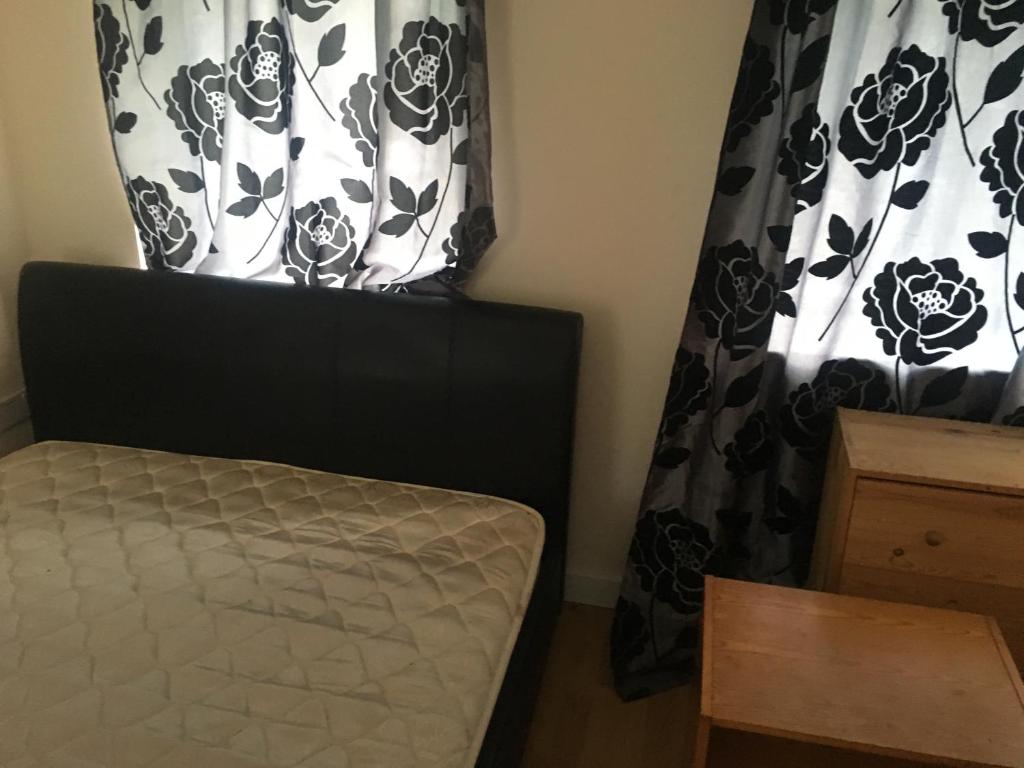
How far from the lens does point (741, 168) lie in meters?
1.69

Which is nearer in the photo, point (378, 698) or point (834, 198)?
point (378, 698)

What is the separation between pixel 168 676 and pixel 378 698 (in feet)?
1.15

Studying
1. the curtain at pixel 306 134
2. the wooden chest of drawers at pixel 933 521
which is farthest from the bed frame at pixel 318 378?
the wooden chest of drawers at pixel 933 521

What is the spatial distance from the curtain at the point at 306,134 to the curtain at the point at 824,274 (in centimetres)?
59

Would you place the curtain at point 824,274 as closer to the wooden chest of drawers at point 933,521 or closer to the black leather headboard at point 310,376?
the wooden chest of drawers at point 933,521

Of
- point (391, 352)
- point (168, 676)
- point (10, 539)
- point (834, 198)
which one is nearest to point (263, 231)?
point (391, 352)

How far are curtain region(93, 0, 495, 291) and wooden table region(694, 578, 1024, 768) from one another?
1.01 m

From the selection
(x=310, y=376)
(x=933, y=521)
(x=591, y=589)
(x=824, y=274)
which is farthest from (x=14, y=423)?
(x=933, y=521)

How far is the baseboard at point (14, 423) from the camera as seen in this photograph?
7.38ft

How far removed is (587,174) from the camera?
1906 mm

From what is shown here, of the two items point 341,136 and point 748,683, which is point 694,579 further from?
point 341,136

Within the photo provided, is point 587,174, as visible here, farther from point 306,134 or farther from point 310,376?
point 310,376

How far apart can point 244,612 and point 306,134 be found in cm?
106

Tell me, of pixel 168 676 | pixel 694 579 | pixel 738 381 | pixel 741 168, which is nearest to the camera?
pixel 168 676
